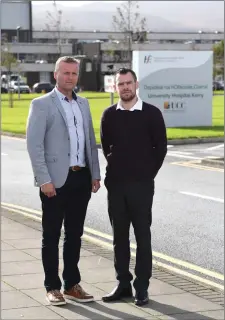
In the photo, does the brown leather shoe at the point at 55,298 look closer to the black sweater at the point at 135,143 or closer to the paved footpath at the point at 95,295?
the paved footpath at the point at 95,295

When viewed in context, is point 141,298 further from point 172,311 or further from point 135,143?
point 135,143

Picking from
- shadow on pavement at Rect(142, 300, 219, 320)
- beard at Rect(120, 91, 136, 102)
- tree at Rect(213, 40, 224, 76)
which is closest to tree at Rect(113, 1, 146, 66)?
tree at Rect(213, 40, 224, 76)

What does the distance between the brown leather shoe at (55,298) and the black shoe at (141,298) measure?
1.91ft

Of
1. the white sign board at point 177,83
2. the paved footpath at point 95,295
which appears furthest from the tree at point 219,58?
the paved footpath at point 95,295

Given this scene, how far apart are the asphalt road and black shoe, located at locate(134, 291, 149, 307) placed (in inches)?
76.7

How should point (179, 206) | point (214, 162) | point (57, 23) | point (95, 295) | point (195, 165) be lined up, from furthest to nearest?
point (57, 23) < point (195, 165) < point (214, 162) < point (179, 206) < point (95, 295)

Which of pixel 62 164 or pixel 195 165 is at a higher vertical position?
pixel 62 164

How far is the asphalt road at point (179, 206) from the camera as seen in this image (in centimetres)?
906

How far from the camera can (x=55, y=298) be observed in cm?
615

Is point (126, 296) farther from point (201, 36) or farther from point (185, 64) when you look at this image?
point (201, 36)

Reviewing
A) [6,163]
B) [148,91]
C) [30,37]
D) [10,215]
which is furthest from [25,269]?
[30,37]

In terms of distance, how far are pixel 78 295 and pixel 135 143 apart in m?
1.34

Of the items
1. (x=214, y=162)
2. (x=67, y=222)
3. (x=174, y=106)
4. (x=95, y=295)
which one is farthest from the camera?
(x=174, y=106)

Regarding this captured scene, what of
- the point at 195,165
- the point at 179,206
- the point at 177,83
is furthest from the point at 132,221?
the point at 177,83
